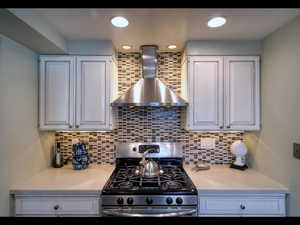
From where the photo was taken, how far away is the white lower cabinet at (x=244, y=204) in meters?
1.54

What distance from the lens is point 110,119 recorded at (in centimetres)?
194

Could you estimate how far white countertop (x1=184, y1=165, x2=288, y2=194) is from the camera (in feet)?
5.03

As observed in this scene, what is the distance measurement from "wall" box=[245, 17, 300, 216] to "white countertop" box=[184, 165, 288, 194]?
0.10m

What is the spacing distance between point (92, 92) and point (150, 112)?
A: 737 mm

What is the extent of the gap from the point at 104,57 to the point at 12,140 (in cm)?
115

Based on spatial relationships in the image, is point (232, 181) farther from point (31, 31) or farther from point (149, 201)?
point (31, 31)

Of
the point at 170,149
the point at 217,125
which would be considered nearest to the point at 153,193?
the point at 170,149

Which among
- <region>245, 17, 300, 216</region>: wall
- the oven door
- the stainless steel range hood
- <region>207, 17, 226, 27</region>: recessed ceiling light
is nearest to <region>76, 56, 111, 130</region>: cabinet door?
the stainless steel range hood

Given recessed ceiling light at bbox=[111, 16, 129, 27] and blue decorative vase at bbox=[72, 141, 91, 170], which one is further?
blue decorative vase at bbox=[72, 141, 91, 170]

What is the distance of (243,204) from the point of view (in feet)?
5.06

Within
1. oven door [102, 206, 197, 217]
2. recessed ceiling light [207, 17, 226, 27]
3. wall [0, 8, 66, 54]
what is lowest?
oven door [102, 206, 197, 217]

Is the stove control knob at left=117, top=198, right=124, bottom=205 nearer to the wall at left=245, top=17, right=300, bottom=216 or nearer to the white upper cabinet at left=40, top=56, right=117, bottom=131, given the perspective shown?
the white upper cabinet at left=40, top=56, right=117, bottom=131

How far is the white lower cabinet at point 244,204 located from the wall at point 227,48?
1403 millimetres
